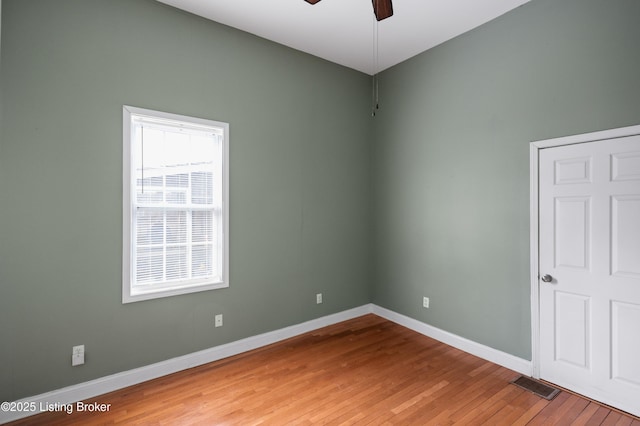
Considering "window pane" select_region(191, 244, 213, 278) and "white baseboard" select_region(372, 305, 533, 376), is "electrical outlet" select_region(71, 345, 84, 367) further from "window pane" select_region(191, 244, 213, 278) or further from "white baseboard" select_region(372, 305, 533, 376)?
"white baseboard" select_region(372, 305, 533, 376)

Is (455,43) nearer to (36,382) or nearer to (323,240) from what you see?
(323,240)

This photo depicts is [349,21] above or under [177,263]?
above

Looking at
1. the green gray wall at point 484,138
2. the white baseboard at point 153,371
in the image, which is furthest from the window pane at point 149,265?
the green gray wall at point 484,138

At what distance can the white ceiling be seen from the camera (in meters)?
2.91

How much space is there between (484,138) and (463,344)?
2151mm

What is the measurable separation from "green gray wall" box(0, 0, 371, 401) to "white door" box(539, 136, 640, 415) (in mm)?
2265

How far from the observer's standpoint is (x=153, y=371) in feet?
9.30

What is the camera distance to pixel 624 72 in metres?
2.37

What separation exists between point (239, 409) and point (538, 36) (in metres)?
3.96

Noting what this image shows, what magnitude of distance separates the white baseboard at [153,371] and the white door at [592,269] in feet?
7.87

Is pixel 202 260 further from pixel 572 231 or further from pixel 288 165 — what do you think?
pixel 572 231

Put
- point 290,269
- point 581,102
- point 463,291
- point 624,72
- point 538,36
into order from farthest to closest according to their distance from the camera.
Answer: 1. point 290,269
2. point 463,291
3. point 538,36
4. point 581,102
5. point 624,72

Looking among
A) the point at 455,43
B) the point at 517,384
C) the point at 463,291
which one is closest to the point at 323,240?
the point at 463,291

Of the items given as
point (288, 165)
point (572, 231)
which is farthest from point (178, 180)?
point (572, 231)
